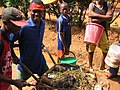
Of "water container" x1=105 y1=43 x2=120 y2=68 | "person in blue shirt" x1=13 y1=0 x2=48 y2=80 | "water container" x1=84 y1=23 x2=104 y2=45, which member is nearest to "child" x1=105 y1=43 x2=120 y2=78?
"water container" x1=105 y1=43 x2=120 y2=68

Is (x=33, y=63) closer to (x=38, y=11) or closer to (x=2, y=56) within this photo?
(x=38, y=11)

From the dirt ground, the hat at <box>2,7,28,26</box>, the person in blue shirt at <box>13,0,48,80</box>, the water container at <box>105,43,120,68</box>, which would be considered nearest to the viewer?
the hat at <box>2,7,28,26</box>

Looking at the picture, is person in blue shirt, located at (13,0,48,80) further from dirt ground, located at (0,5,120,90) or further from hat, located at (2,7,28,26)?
dirt ground, located at (0,5,120,90)

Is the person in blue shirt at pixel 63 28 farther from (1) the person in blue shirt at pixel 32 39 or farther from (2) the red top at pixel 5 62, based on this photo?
(2) the red top at pixel 5 62

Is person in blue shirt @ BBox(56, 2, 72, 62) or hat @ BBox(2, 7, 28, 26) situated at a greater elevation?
hat @ BBox(2, 7, 28, 26)

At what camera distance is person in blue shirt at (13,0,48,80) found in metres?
4.76

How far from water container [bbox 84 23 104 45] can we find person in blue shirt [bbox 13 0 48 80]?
55.7 inches

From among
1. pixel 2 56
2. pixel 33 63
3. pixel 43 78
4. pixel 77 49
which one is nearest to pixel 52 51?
pixel 77 49

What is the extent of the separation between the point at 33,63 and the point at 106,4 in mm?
2249

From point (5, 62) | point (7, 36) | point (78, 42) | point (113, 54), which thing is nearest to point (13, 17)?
point (7, 36)

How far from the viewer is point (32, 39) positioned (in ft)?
15.8

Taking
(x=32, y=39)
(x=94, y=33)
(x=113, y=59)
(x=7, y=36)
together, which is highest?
(x=7, y=36)

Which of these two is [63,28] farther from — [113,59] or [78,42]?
[78,42]

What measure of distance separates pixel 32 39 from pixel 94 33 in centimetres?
169
